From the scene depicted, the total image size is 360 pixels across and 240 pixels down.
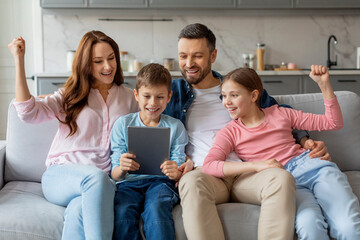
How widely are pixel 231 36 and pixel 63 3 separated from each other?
5.91ft

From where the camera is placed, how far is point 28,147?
200 centimetres

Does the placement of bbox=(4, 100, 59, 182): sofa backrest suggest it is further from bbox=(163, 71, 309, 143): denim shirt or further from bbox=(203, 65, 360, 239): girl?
bbox=(203, 65, 360, 239): girl

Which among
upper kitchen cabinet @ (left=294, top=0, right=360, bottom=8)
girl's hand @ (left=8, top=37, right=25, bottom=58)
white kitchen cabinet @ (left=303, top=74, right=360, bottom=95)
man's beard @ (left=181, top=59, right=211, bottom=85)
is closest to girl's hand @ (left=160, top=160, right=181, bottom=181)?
man's beard @ (left=181, top=59, right=211, bottom=85)

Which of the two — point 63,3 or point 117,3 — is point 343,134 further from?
point 63,3

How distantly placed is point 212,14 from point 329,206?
3217 mm

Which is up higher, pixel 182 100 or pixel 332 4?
pixel 332 4

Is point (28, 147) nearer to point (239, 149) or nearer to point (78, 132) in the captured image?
point (78, 132)

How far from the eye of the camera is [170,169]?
168 cm

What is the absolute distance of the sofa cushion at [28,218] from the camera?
151cm

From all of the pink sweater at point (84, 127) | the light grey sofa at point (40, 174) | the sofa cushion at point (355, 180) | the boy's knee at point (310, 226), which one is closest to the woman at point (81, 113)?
the pink sweater at point (84, 127)

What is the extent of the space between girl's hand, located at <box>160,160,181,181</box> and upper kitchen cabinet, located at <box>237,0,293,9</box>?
116 inches

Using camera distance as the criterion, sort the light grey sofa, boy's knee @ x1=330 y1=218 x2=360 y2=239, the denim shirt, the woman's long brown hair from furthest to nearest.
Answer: the denim shirt
the woman's long brown hair
the light grey sofa
boy's knee @ x1=330 y1=218 x2=360 y2=239

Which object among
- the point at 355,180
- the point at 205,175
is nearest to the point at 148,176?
the point at 205,175

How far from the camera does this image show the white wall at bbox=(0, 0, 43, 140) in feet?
Answer: 14.9
